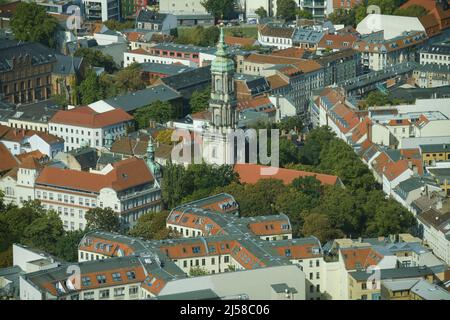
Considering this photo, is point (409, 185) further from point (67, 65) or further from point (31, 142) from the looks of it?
point (67, 65)

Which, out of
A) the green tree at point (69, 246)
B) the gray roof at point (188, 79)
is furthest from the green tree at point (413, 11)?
the green tree at point (69, 246)

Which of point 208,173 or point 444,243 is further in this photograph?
point 208,173

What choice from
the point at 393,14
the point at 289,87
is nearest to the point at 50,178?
the point at 289,87

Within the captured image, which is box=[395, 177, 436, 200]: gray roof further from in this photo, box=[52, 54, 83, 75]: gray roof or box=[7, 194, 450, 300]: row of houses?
box=[52, 54, 83, 75]: gray roof

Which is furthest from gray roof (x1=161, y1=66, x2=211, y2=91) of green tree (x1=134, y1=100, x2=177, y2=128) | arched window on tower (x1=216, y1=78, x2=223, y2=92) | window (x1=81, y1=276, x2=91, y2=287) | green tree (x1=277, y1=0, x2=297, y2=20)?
window (x1=81, y1=276, x2=91, y2=287)

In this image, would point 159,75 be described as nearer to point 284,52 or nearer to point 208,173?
point 284,52

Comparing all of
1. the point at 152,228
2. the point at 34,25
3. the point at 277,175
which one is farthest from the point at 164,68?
the point at 152,228
